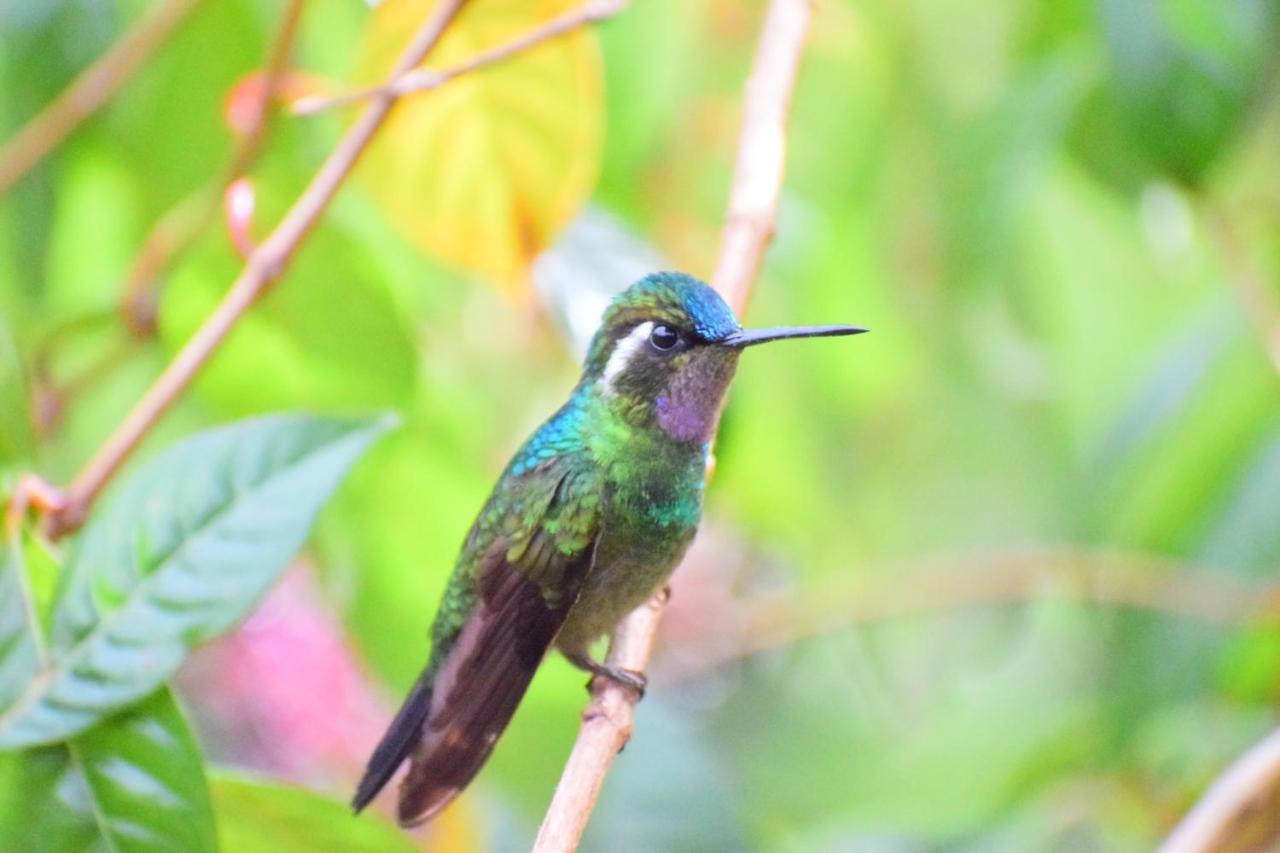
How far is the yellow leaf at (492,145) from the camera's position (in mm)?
1674

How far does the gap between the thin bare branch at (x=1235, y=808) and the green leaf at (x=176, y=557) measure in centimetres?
90

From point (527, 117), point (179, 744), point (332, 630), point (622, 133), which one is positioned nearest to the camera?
point (179, 744)

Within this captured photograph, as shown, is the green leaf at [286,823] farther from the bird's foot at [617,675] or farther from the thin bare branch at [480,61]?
the thin bare branch at [480,61]

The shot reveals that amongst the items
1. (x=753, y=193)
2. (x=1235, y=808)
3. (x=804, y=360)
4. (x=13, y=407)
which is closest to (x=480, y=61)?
(x=753, y=193)

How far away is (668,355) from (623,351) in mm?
73

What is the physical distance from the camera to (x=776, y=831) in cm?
239

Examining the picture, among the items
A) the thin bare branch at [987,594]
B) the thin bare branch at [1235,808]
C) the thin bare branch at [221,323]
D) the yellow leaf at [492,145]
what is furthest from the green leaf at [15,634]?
the thin bare branch at [987,594]

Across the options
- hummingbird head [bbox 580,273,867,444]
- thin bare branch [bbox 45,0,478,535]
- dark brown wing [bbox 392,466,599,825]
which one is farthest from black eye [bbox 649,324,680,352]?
thin bare branch [bbox 45,0,478,535]

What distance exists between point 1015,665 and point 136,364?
6.55 feet

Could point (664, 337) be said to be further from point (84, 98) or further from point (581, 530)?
point (84, 98)

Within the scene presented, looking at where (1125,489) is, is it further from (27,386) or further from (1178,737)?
(27,386)

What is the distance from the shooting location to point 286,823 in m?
1.27

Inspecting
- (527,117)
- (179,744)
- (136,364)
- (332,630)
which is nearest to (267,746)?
(332,630)

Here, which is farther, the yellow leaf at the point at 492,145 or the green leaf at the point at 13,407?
the yellow leaf at the point at 492,145
